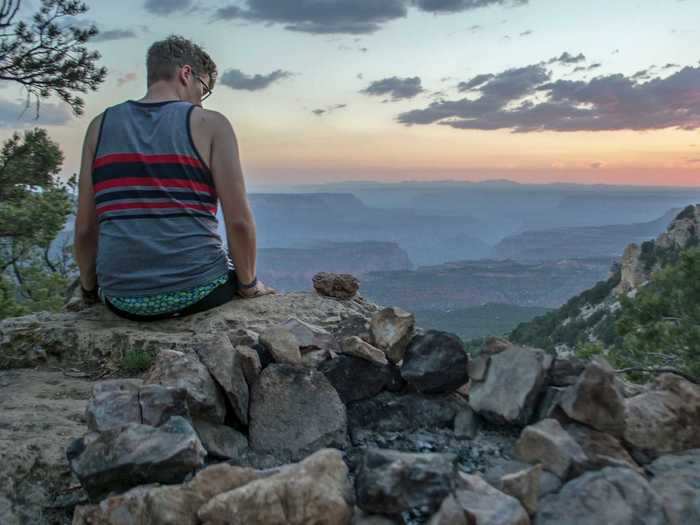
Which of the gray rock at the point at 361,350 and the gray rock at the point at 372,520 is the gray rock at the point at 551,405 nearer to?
the gray rock at the point at 361,350

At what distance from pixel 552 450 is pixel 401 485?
0.67 meters

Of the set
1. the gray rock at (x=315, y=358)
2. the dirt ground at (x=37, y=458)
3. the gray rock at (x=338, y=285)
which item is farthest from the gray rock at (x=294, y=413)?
the gray rock at (x=338, y=285)

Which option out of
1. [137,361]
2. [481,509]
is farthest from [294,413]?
[137,361]

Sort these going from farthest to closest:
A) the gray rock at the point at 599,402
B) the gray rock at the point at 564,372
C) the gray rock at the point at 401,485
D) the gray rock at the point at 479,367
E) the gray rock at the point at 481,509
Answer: the gray rock at the point at 479,367 < the gray rock at the point at 564,372 < the gray rock at the point at 599,402 < the gray rock at the point at 401,485 < the gray rock at the point at 481,509

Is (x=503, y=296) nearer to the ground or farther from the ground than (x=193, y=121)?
nearer to the ground

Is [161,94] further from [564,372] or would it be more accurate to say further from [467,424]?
[564,372]

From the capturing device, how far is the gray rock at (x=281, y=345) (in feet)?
11.4

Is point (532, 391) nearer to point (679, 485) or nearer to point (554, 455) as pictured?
point (554, 455)

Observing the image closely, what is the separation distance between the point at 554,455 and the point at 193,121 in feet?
10.4

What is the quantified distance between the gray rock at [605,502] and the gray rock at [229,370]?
1496mm

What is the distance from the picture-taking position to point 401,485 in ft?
7.91

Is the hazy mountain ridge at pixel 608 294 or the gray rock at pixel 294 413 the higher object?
the gray rock at pixel 294 413

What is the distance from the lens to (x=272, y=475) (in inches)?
100

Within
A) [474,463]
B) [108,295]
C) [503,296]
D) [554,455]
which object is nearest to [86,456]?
[474,463]
